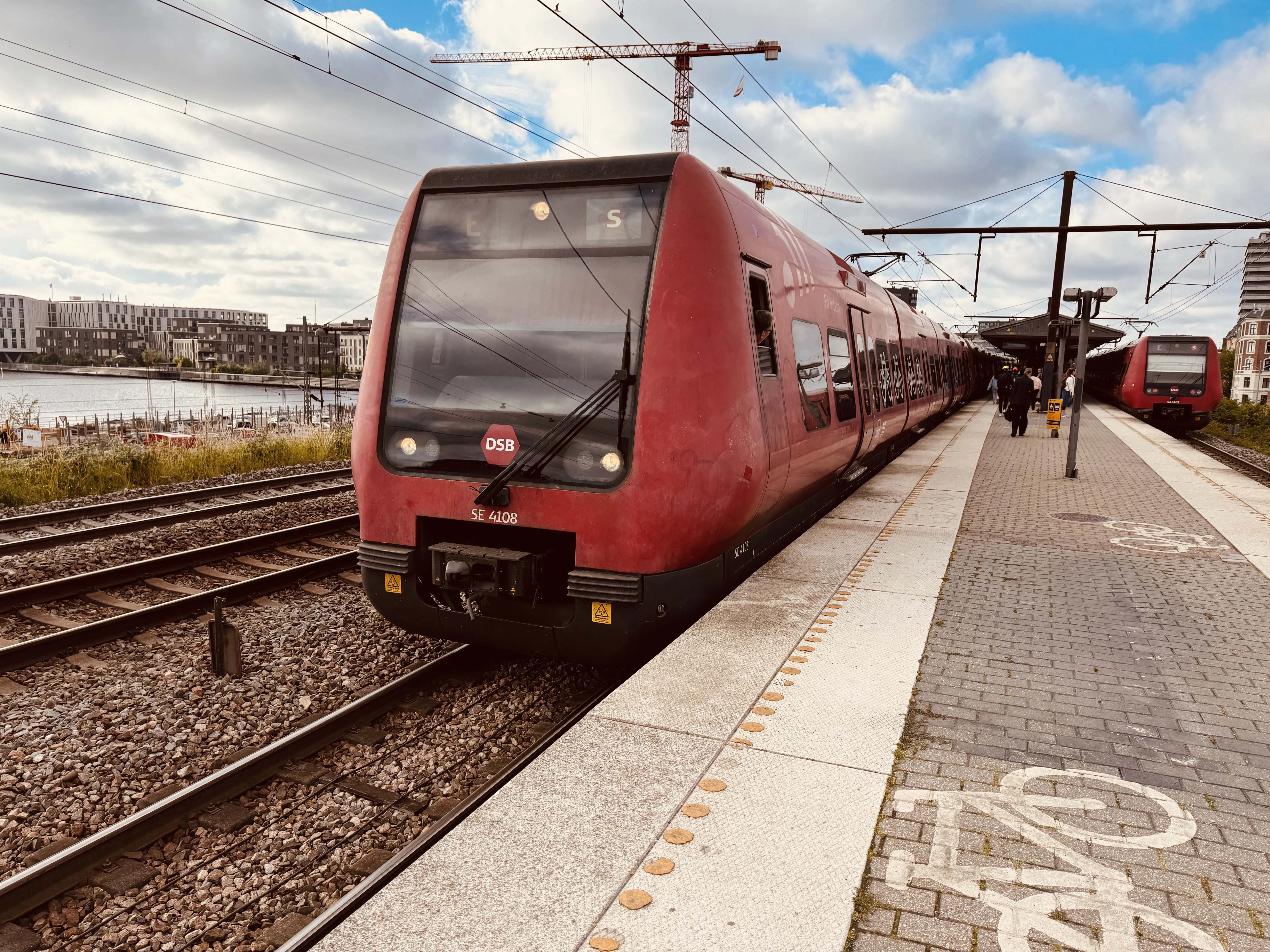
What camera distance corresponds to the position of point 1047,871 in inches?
102

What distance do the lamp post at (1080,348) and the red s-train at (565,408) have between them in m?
8.36

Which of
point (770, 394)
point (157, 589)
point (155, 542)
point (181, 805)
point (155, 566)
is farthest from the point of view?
point (155, 542)

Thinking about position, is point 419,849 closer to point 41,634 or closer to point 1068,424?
point 41,634

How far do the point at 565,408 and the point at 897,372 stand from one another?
350 inches

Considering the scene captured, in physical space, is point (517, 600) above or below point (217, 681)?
above

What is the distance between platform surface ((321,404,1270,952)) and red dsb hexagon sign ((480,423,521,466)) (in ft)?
4.61

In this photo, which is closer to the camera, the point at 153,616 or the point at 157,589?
the point at 153,616


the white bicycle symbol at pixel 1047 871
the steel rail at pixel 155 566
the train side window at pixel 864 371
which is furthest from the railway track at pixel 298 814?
the train side window at pixel 864 371

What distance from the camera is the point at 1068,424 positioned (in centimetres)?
2408

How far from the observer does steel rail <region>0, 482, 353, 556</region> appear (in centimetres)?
842

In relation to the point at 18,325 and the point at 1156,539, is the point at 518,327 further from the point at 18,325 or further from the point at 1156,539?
the point at 18,325

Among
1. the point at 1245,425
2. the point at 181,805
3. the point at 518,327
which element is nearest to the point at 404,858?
the point at 181,805

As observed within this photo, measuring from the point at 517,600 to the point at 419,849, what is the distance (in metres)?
1.66

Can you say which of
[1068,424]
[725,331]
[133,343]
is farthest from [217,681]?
[133,343]
